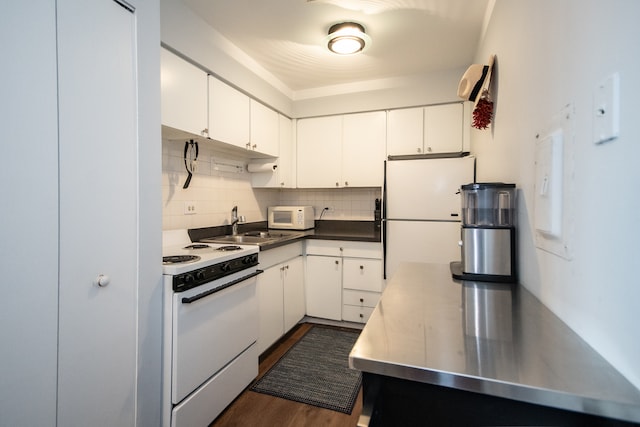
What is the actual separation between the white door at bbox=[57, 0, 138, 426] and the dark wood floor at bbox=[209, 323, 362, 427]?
637mm

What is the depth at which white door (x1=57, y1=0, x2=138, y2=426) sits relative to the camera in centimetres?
104

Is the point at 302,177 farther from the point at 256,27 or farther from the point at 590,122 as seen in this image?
the point at 590,122

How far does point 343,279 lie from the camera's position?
294cm

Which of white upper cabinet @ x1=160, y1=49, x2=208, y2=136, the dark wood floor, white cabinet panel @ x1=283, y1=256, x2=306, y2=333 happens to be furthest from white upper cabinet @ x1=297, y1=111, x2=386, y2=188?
the dark wood floor

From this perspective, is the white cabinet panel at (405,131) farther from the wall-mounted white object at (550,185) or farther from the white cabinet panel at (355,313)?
the wall-mounted white object at (550,185)

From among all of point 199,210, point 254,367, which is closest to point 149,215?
point 199,210

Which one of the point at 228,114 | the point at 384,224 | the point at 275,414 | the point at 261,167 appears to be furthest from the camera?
the point at 261,167

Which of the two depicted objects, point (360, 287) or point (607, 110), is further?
point (360, 287)

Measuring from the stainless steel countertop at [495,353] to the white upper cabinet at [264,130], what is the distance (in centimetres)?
209

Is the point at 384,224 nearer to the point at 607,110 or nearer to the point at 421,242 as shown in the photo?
the point at 421,242

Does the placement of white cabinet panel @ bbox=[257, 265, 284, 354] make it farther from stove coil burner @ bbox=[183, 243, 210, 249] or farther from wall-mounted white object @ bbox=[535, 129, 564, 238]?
wall-mounted white object @ bbox=[535, 129, 564, 238]

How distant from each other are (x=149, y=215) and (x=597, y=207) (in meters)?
1.58

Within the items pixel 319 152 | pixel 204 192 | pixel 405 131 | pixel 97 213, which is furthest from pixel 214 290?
pixel 405 131

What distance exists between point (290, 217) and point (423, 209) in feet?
4.65
